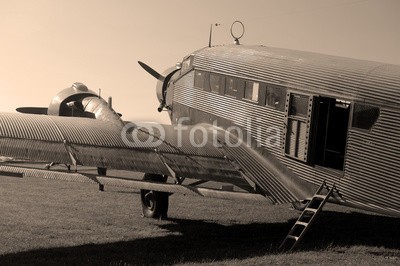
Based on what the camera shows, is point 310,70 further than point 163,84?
No

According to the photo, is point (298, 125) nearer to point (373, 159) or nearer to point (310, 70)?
point (310, 70)

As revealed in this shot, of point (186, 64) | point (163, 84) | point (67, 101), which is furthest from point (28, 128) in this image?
point (67, 101)

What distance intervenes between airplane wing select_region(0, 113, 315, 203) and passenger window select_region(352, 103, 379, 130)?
1850mm

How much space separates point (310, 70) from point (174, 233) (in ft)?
15.6

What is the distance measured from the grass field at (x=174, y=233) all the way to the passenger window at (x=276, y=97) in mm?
2963

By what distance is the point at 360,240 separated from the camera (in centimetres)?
1565

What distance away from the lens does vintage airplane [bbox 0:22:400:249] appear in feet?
44.4

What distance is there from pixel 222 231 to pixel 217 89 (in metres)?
3.78

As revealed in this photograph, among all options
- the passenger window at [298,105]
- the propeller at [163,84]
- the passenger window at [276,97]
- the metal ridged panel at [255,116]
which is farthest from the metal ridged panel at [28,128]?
the propeller at [163,84]

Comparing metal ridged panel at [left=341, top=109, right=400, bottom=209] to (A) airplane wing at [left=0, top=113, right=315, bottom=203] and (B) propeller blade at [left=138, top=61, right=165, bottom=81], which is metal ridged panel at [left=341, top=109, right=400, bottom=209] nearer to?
(A) airplane wing at [left=0, top=113, right=315, bottom=203]

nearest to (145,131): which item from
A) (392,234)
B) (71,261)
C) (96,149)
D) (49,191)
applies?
(96,149)

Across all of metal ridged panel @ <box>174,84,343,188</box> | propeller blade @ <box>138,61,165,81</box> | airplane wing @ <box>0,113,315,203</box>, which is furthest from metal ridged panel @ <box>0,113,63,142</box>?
propeller blade @ <box>138,61,165,81</box>

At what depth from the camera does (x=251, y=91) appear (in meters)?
16.9

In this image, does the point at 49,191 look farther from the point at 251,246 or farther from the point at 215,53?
the point at 251,246
